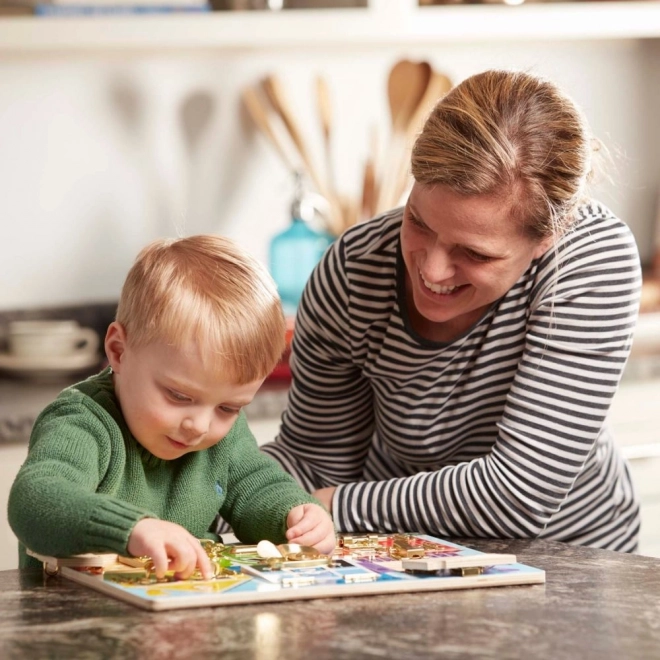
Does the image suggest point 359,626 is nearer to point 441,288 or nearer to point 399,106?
point 441,288

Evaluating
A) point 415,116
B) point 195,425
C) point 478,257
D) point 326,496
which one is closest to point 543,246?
point 478,257

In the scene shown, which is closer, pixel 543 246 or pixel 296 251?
pixel 543 246

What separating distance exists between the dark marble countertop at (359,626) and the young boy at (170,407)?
120mm

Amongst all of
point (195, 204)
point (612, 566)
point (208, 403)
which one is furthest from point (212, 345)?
point (195, 204)

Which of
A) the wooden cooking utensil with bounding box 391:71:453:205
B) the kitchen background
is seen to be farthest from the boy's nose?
the wooden cooking utensil with bounding box 391:71:453:205

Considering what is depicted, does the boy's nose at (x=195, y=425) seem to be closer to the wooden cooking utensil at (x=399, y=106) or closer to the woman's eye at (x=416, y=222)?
the woman's eye at (x=416, y=222)

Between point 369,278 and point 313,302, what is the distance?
90mm

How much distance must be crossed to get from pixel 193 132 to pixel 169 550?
2037mm

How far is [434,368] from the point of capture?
4.98 ft

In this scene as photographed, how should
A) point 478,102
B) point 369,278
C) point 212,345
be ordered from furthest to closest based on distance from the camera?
1. point 369,278
2. point 478,102
3. point 212,345

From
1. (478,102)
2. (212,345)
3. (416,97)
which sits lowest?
(212,345)

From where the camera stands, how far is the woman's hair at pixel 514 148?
4.47 feet

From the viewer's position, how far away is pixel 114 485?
1.19 m

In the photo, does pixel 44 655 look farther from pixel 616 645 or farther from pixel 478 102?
pixel 478 102
